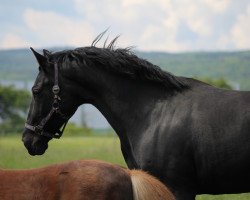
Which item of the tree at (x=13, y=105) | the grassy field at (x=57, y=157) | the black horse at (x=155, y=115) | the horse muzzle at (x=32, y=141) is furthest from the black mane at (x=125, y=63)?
the tree at (x=13, y=105)

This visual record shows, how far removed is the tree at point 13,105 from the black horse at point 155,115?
73499 mm

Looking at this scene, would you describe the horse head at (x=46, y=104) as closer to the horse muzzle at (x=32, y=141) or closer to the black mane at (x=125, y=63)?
the horse muzzle at (x=32, y=141)

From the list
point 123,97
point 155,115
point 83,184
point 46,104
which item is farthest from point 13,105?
point 83,184

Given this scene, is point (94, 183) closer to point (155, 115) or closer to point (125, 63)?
point (155, 115)

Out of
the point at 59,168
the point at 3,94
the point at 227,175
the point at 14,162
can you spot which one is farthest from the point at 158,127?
the point at 3,94

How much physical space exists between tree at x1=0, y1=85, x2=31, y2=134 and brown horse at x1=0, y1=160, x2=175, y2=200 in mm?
75225

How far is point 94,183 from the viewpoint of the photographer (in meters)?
4.77

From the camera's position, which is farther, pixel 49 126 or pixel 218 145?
pixel 49 126

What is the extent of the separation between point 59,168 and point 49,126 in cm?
181

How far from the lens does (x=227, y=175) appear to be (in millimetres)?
6012

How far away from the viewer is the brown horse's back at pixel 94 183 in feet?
15.6

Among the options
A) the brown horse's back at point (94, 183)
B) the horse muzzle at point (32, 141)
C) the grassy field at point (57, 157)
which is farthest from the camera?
the grassy field at point (57, 157)

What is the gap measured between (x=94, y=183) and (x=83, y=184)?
8 centimetres

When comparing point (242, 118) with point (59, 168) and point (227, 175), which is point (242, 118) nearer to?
point (227, 175)
